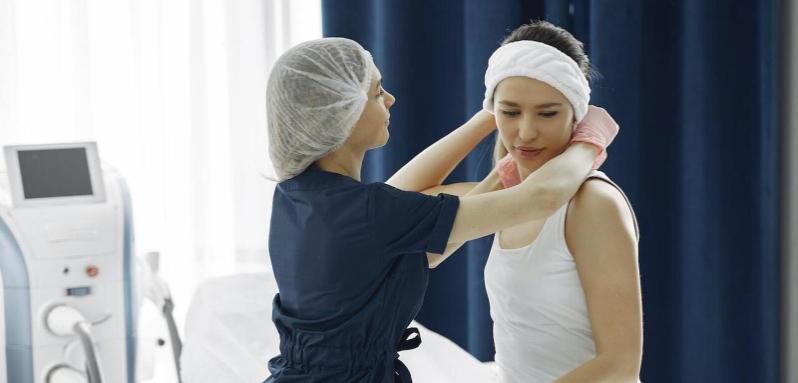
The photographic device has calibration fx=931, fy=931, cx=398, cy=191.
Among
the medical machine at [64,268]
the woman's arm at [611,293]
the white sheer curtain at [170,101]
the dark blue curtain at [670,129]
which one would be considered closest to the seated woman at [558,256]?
the woman's arm at [611,293]

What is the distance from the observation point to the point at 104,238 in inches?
85.6

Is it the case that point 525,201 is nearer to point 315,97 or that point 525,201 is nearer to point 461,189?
point 315,97

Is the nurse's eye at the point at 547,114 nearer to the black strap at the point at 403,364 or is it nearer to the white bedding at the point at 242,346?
the black strap at the point at 403,364

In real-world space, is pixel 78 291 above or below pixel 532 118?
below

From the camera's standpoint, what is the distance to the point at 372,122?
1.50 metres

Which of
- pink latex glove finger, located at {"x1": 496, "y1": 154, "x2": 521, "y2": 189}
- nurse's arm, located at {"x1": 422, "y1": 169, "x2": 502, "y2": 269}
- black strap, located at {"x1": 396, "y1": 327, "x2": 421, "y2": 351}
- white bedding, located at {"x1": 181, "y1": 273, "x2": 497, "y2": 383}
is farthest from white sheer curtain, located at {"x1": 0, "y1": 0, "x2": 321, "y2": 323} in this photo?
black strap, located at {"x1": 396, "y1": 327, "x2": 421, "y2": 351}

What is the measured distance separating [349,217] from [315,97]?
0.65 ft

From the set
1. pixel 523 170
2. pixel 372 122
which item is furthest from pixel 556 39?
pixel 372 122

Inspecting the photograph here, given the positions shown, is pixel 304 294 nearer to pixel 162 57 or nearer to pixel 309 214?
pixel 309 214

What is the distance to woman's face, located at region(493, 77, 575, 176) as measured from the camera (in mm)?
1455

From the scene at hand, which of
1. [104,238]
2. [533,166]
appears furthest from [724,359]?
[104,238]

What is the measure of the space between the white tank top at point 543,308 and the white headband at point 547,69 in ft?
0.42

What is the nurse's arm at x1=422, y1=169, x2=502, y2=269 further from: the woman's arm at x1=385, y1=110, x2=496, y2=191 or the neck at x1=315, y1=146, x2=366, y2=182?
the neck at x1=315, y1=146, x2=366, y2=182

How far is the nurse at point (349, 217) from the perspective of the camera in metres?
1.40
